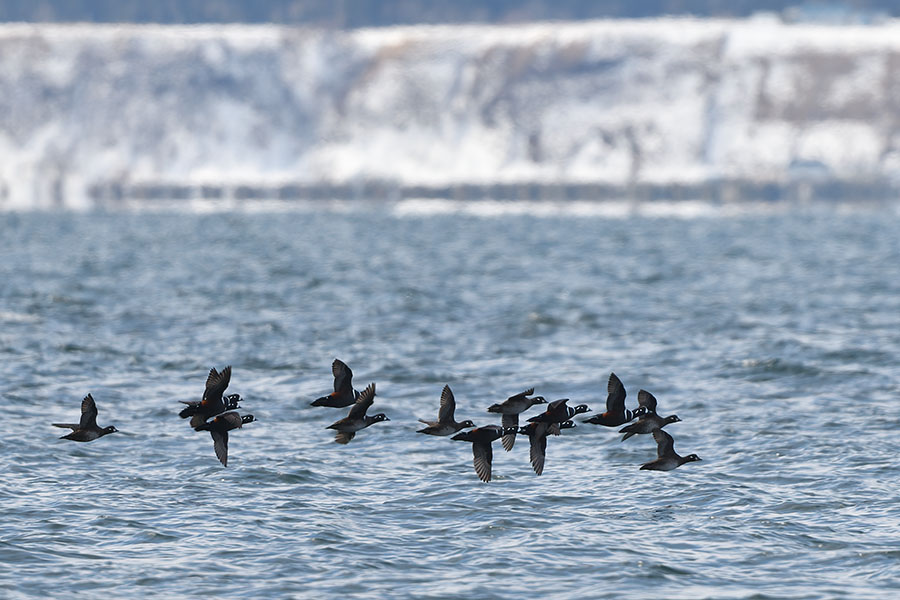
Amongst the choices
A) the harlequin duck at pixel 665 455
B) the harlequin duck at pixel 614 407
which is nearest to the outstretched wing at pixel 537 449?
the harlequin duck at pixel 614 407

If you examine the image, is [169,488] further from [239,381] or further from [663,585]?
[239,381]

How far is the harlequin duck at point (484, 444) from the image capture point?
21000 mm

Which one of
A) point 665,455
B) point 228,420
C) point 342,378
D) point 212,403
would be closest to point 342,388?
point 342,378

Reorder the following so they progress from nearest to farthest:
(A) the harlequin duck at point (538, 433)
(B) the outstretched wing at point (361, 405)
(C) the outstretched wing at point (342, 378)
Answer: (B) the outstretched wing at point (361, 405) < (A) the harlequin duck at point (538, 433) < (C) the outstretched wing at point (342, 378)

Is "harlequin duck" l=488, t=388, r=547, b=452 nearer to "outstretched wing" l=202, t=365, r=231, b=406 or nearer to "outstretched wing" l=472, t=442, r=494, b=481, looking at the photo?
"outstretched wing" l=472, t=442, r=494, b=481

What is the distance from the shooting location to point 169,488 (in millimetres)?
25141

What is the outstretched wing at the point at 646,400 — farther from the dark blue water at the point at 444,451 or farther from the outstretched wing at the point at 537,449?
the dark blue water at the point at 444,451

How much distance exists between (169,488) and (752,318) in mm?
32084

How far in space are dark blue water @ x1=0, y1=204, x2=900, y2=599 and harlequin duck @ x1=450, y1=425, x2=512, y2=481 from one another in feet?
3.97

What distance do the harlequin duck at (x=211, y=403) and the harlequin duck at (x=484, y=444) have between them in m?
3.28

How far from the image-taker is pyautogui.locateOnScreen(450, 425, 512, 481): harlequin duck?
21.0 m

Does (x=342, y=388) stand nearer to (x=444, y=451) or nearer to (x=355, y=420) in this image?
(x=355, y=420)

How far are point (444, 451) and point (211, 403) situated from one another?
8.73 meters

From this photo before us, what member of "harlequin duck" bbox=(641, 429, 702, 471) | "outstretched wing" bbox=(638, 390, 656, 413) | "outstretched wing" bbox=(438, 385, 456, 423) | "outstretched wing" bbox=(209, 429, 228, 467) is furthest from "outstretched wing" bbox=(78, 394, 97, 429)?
"harlequin duck" bbox=(641, 429, 702, 471)
